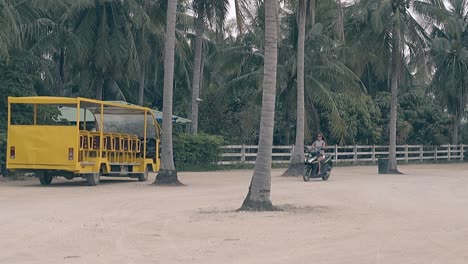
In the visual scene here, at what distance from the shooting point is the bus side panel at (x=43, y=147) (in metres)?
23.0

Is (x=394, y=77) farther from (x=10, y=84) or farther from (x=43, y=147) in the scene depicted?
(x=43, y=147)

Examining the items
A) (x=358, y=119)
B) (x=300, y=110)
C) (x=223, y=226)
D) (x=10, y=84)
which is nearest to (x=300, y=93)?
(x=300, y=110)

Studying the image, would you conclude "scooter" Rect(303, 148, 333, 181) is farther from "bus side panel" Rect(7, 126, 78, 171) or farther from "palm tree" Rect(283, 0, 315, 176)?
"bus side panel" Rect(7, 126, 78, 171)

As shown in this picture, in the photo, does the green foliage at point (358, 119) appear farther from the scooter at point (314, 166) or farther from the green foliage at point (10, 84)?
the green foliage at point (10, 84)

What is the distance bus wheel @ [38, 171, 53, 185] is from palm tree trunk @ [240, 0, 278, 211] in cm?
943

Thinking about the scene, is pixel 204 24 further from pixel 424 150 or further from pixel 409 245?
pixel 409 245

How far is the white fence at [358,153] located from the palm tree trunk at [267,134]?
69.2 ft

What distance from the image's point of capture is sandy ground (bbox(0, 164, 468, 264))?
1085 centimetres

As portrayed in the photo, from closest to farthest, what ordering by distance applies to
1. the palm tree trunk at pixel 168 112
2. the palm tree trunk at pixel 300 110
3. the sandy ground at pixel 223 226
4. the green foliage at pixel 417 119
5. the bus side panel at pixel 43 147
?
the sandy ground at pixel 223 226 → the bus side panel at pixel 43 147 → the palm tree trunk at pixel 168 112 → the palm tree trunk at pixel 300 110 → the green foliage at pixel 417 119

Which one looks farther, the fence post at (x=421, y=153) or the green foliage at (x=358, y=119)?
the fence post at (x=421, y=153)

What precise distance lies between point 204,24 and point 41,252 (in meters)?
27.3

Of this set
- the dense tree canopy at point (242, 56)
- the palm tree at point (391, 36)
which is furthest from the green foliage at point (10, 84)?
the palm tree at point (391, 36)

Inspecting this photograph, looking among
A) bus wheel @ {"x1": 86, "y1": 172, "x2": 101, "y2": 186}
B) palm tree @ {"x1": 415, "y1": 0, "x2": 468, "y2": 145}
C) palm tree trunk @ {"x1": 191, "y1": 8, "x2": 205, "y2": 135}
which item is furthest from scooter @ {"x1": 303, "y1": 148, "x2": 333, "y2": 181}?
palm tree @ {"x1": 415, "y1": 0, "x2": 468, "y2": 145}

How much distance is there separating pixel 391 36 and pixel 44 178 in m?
19.1
